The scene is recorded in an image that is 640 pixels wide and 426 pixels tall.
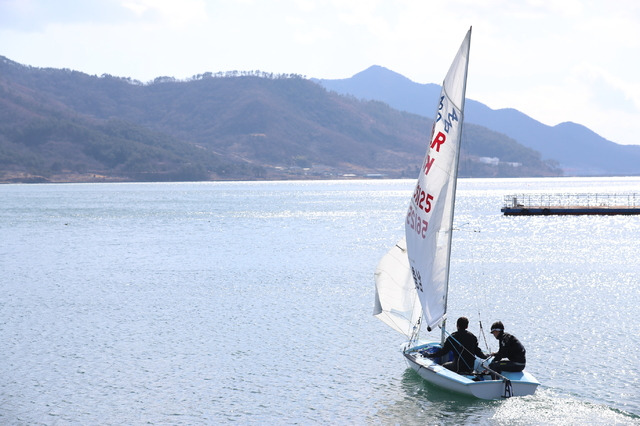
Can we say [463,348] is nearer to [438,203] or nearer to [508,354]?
[508,354]

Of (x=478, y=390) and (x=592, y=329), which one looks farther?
(x=592, y=329)

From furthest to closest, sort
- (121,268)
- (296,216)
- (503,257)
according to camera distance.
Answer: (296,216), (503,257), (121,268)

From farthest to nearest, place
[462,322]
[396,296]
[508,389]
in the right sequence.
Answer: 1. [396,296]
2. [462,322]
3. [508,389]

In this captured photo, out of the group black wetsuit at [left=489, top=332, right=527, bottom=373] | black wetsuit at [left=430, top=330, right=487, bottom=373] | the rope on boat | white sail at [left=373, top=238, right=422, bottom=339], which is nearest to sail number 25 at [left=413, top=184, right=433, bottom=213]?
white sail at [left=373, top=238, right=422, bottom=339]

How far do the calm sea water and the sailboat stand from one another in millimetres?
827

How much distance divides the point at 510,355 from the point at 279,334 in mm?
14161

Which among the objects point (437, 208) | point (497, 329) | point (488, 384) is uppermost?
point (437, 208)

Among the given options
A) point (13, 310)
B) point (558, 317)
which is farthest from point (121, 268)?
point (558, 317)

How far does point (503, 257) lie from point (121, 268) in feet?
102

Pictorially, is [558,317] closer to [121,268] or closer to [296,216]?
[121,268]

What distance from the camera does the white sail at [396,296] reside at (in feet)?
91.0

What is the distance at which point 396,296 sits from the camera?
28.0 m

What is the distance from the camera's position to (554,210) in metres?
110

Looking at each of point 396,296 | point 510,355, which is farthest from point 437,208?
point 510,355
